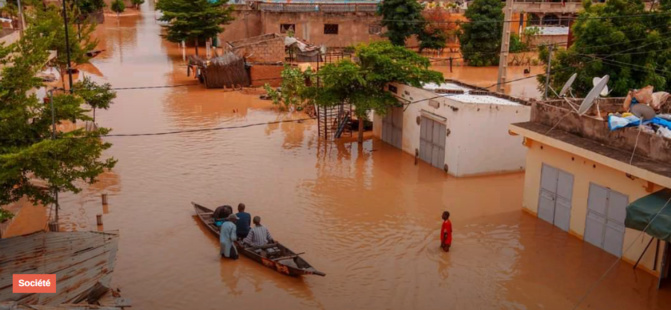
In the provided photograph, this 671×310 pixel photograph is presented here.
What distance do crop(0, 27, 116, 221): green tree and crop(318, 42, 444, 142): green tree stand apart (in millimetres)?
10571

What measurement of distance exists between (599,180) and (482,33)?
104 ft

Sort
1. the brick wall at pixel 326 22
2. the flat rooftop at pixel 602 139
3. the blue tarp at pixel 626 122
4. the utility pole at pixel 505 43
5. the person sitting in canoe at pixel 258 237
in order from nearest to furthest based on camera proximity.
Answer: the flat rooftop at pixel 602 139 → the blue tarp at pixel 626 122 → the person sitting in canoe at pixel 258 237 → the utility pole at pixel 505 43 → the brick wall at pixel 326 22

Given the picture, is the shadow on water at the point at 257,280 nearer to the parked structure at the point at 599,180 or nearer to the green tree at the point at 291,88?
the parked structure at the point at 599,180

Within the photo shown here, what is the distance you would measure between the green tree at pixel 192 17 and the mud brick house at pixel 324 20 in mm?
5164

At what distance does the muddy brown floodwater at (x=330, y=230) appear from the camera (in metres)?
13.3

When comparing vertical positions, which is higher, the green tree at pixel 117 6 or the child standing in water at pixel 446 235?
the green tree at pixel 117 6

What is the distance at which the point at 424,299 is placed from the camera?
43.4 feet

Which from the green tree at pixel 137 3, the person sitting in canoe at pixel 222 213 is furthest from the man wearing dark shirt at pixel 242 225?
the green tree at pixel 137 3

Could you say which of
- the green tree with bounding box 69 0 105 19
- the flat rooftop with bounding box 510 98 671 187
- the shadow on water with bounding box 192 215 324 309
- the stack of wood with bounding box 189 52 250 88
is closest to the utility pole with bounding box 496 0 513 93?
the flat rooftop with bounding box 510 98 671 187

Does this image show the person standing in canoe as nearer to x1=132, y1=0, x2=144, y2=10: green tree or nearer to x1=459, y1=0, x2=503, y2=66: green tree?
x1=459, y1=0, x2=503, y2=66: green tree

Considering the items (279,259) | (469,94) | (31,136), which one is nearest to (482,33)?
(469,94)

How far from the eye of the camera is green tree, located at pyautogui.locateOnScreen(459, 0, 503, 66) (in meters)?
45.2

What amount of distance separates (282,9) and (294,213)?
1380 inches

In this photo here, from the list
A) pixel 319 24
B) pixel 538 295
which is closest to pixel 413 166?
pixel 538 295
